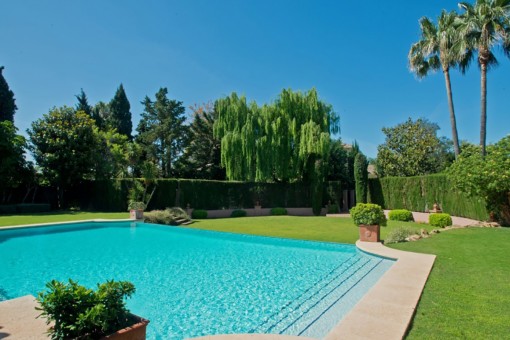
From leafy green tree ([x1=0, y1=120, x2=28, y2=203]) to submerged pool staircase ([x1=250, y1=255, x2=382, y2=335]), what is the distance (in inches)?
910

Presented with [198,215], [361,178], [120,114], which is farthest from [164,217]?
[120,114]

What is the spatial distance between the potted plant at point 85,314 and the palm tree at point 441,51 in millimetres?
17584

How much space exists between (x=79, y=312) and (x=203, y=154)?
27.3 m

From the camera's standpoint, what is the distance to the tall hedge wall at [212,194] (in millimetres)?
21141

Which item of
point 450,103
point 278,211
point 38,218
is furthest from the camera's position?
point 278,211

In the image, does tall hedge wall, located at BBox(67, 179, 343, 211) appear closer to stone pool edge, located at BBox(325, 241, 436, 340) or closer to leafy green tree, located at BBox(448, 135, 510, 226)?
leafy green tree, located at BBox(448, 135, 510, 226)

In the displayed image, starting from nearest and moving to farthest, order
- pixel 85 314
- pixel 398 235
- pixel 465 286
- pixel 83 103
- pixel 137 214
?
pixel 85 314 → pixel 465 286 → pixel 398 235 → pixel 137 214 → pixel 83 103

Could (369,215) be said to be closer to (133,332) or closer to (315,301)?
(315,301)

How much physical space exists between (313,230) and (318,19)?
912 cm

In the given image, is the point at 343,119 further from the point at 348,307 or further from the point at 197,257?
the point at 348,307

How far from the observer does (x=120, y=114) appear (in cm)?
3416

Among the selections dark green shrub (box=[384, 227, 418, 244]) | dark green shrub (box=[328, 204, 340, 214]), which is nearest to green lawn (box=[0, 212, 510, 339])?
dark green shrub (box=[384, 227, 418, 244])

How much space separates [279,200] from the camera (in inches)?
900

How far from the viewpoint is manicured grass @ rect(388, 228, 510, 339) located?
3484 millimetres
